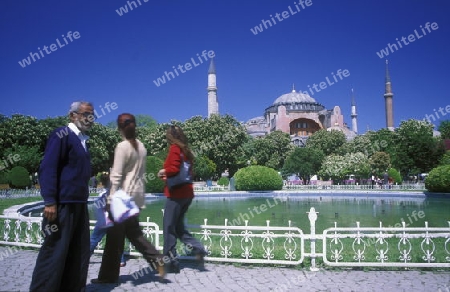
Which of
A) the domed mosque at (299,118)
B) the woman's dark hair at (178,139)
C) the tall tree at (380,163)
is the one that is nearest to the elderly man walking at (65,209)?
the woman's dark hair at (178,139)

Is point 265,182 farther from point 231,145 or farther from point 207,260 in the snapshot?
point 207,260

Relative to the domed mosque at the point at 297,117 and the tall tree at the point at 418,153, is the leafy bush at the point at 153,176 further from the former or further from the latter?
the domed mosque at the point at 297,117

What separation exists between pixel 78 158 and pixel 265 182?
26048 millimetres

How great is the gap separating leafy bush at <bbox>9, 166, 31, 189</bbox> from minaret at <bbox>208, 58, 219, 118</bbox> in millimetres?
41955

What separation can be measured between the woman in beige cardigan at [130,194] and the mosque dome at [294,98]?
3409 inches

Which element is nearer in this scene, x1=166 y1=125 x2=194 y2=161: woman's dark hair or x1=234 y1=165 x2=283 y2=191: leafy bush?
x1=166 y1=125 x2=194 y2=161: woman's dark hair

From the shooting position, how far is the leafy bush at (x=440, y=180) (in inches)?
903

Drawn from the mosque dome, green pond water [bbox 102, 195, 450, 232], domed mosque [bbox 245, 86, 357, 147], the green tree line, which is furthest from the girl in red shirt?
the mosque dome

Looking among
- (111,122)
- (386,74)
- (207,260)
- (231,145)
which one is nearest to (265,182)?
(231,145)

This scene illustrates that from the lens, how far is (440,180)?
23266 mm

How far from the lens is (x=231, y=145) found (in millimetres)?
40438

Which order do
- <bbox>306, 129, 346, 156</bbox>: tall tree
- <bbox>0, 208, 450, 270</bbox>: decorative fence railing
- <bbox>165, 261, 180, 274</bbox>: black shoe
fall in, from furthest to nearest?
<bbox>306, 129, 346, 156</bbox>: tall tree < <bbox>0, 208, 450, 270</bbox>: decorative fence railing < <bbox>165, 261, 180, 274</bbox>: black shoe

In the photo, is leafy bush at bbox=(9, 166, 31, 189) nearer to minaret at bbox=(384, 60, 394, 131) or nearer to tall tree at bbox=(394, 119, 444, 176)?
tall tree at bbox=(394, 119, 444, 176)

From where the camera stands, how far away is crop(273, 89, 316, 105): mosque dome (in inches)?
3517
